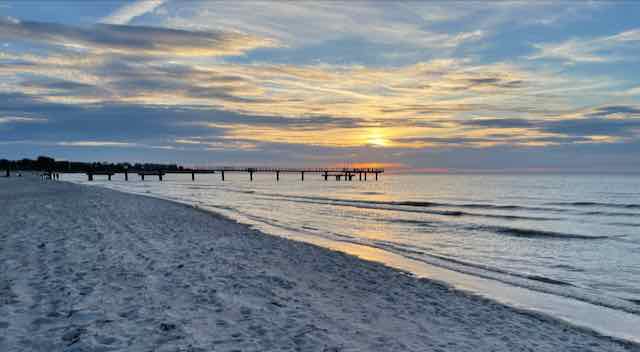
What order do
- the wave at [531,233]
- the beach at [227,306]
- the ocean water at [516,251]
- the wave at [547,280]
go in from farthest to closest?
the wave at [531,233], the wave at [547,280], the ocean water at [516,251], the beach at [227,306]

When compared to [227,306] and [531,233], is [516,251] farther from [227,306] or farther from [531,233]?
[227,306]

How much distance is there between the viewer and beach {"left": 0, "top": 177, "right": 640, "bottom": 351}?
550 cm

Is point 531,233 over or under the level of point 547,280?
under

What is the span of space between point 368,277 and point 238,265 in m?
3.12

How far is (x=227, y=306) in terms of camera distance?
695 centimetres

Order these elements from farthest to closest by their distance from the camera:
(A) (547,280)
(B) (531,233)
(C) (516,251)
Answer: (B) (531,233) < (C) (516,251) < (A) (547,280)

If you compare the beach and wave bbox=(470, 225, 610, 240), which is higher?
the beach

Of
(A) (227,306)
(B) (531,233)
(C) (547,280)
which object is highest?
(A) (227,306)

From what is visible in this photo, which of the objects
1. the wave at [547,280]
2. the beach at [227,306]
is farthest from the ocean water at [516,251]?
the beach at [227,306]

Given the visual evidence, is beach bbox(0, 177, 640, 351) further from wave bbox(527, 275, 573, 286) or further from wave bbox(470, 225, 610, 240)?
wave bbox(470, 225, 610, 240)

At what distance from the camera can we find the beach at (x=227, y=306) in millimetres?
5504

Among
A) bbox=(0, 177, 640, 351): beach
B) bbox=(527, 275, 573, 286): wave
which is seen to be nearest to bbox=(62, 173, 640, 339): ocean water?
bbox=(527, 275, 573, 286): wave

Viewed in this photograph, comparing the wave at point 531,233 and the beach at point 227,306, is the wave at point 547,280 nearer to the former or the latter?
the beach at point 227,306

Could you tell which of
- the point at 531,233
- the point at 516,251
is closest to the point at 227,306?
the point at 516,251
